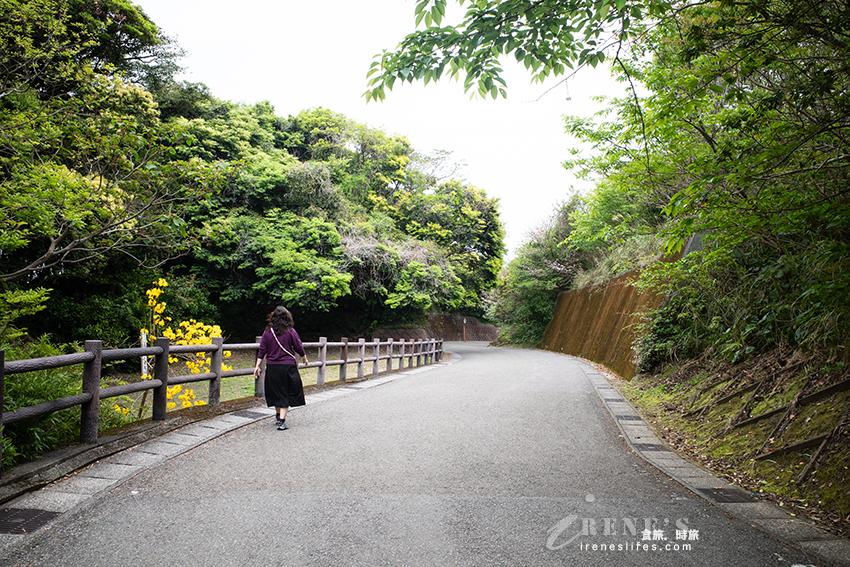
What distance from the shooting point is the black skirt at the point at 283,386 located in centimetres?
583

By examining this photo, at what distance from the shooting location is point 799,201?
4172 millimetres

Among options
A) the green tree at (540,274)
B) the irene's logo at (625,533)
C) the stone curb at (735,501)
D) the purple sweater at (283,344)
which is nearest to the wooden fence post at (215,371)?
the purple sweater at (283,344)

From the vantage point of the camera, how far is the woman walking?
587 cm

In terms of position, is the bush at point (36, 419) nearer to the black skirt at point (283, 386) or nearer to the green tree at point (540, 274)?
the black skirt at point (283, 386)

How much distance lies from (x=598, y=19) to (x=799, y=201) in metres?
2.37

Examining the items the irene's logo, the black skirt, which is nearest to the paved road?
the irene's logo

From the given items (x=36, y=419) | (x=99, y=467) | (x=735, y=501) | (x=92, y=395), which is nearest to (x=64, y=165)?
(x=92, y=395)

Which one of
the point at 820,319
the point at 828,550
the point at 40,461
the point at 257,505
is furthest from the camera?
the point at 820,319

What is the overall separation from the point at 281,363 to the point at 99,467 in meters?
2.30

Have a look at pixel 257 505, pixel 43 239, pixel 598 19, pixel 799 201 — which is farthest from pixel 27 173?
pixel 799 201

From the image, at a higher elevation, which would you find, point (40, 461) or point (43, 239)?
point (43, 239)

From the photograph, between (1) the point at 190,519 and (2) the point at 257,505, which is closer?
(1) the point at 190,519

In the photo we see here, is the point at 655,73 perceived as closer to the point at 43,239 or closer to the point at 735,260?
the point at 735,260

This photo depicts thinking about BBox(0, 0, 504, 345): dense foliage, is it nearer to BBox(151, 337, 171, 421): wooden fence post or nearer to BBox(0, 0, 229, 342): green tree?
BBox(0, 0, 229, 342): green tree
